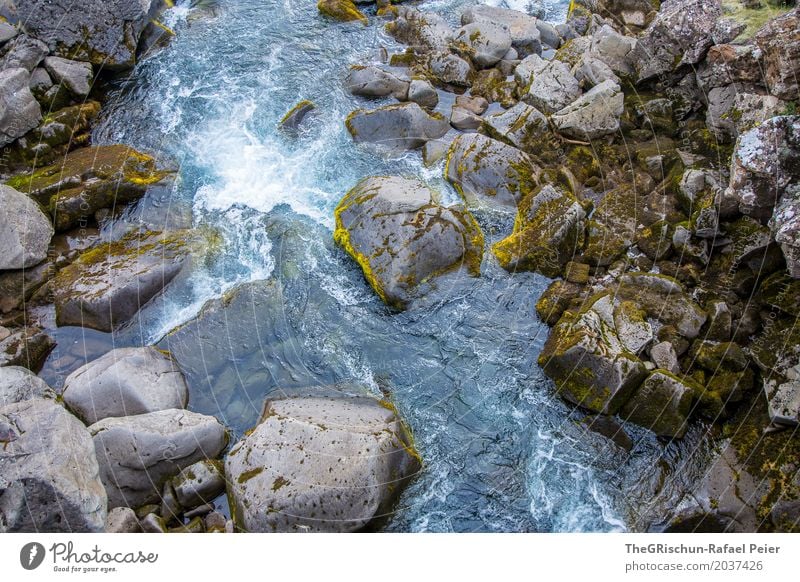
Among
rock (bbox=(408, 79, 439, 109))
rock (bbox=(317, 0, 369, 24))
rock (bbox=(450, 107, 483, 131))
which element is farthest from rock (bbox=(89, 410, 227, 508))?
rock (bbox=(317, 0, 369, 24))

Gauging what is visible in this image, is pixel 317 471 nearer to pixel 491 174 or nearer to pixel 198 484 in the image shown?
pixel 198 484

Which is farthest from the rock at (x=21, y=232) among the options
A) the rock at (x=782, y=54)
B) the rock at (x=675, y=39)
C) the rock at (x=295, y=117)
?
the rock at (x=782, y=54)

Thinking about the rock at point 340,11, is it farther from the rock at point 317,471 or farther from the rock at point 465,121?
the rock at point 317,471

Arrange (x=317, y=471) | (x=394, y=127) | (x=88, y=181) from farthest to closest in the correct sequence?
(x=394, y=127), (x=88, y=181), (x=317, y=471)

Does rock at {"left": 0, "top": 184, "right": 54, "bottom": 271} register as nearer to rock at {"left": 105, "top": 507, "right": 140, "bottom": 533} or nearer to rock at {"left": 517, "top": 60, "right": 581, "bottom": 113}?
rock at {"left": 105, "top": 507, "right": 140, "bottom": 533}

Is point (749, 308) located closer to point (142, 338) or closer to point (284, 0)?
point (142, 338)

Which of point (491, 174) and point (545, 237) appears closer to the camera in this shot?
point (545, 237)

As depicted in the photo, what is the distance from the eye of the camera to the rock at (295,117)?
15.0 m

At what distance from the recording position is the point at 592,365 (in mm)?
9773

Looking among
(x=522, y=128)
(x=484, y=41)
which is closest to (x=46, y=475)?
(x=522, y=128)

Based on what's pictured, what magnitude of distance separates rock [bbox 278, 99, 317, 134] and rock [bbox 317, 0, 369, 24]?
5042 mm

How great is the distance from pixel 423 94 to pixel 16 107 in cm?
958

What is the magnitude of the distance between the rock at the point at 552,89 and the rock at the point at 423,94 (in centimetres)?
232

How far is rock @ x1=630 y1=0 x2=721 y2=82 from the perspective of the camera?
13.3 meters
